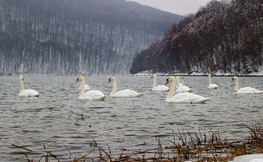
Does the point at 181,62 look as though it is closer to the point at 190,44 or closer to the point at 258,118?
the point at 190,44

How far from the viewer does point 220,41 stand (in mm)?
87062

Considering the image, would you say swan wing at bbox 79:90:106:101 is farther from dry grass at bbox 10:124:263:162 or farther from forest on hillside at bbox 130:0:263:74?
forest on hillside at bbox 130:0:263:74

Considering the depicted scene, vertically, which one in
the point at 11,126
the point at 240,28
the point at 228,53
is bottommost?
the point at 11,126

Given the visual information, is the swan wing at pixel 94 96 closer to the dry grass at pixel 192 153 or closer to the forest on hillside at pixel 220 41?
the dry grass at pixel 192 153

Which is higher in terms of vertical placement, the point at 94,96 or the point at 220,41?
the point at 220,41

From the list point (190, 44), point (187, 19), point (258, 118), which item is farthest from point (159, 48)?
point (258, 118)

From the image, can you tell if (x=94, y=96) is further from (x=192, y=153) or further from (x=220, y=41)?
(x=220, y=41)

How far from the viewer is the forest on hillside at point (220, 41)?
7631cm

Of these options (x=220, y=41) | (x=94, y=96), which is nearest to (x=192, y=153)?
(x=94, y=96)

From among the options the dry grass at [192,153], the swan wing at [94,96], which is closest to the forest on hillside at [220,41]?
the swan wing at [94,96]

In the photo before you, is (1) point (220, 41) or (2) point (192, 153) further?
(1) point (220, 41)

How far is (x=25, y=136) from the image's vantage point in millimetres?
7645

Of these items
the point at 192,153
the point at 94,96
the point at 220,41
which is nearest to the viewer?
the point at 192,153

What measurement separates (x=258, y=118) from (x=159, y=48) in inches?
4637
